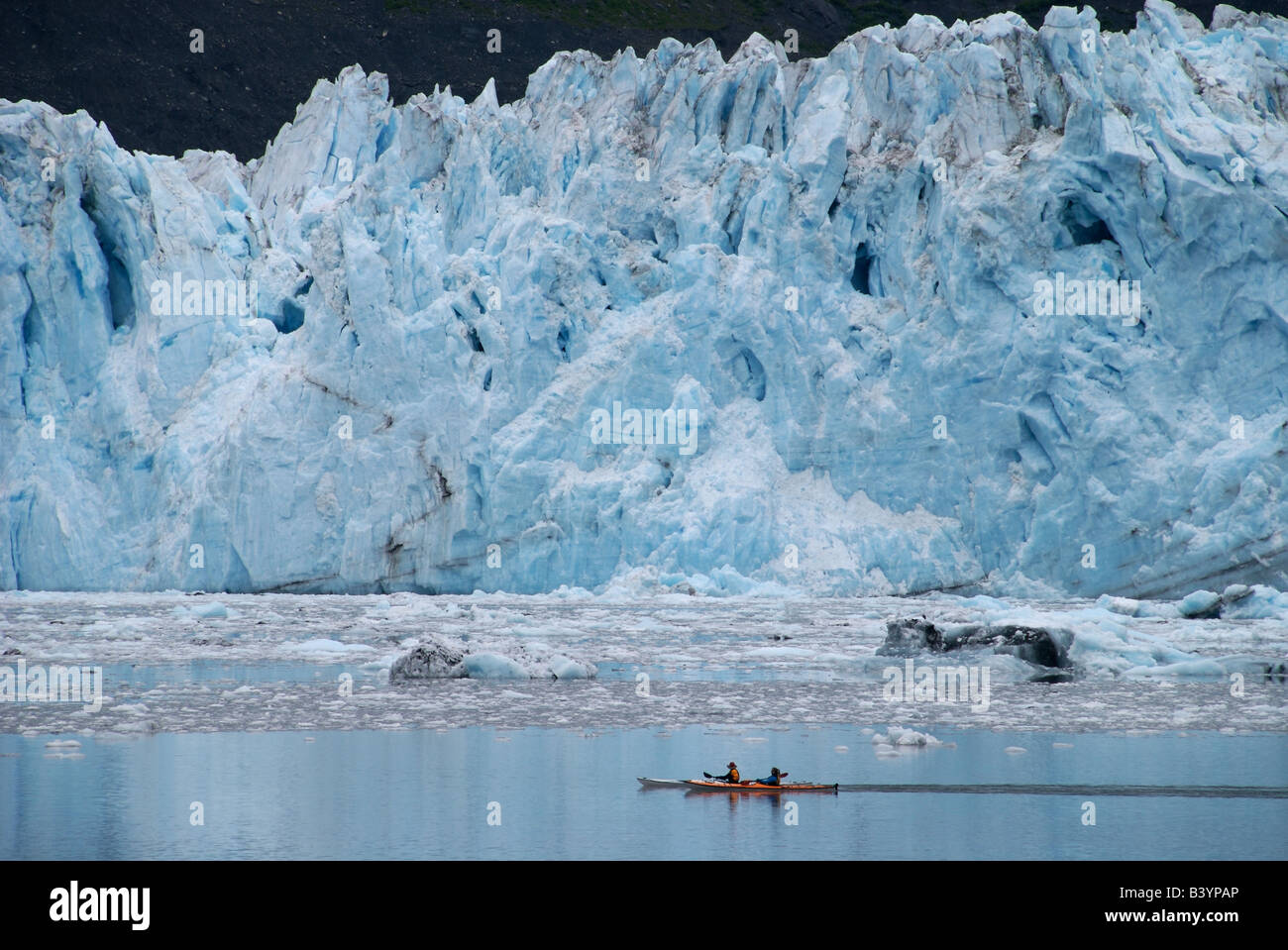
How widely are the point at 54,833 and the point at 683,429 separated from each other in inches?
635

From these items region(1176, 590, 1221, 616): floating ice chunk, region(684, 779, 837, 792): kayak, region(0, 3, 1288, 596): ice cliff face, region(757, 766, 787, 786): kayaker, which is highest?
region(0, 3, 1288, 596): ice cliff face

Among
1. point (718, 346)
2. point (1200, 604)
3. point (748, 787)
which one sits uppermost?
point (718, 346)

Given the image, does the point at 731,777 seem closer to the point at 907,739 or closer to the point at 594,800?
the point at 594,800

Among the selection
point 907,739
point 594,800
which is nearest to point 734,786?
point 594,800

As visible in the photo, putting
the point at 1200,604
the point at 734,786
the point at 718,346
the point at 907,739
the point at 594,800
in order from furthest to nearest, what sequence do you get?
the point at 718,346 < the point at 1200,604 < the point at 907,739 < the point at 734,786 < the point at 594,800

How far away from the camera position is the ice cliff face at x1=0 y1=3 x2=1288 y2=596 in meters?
19.5

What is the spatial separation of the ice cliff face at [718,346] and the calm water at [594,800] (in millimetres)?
12487

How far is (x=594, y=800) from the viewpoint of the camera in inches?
231

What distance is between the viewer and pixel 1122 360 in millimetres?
19469

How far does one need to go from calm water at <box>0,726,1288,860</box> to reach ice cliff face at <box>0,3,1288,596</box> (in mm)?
12487

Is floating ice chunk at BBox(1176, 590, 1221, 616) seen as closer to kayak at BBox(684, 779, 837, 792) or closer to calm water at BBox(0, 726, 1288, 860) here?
calm water at BBox(0, 726, 1288, 860)

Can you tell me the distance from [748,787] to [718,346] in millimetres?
15653

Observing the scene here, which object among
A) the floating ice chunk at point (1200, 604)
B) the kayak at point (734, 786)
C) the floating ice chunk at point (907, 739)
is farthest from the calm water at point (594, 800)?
the floating ice chunk at point (1200, 604)

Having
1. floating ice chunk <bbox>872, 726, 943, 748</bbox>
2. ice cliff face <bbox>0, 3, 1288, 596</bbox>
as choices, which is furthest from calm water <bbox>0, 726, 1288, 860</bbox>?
ice cliff face <bbox>0, 3, 1288, 596</bbox>
